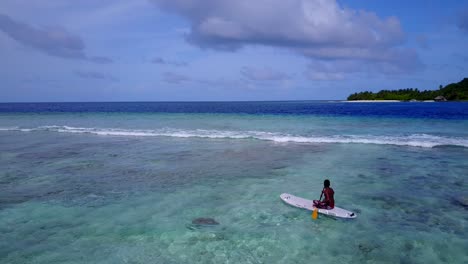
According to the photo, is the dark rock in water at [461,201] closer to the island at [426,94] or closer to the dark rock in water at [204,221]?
the dark rock in water at [204,221]

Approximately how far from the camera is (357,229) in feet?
31.1

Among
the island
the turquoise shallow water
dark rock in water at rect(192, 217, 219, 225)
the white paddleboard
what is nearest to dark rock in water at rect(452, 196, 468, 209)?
the turquoise shallow water

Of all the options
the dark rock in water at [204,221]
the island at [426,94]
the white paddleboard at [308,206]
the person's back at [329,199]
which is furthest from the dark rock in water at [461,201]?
the island at [426,94]

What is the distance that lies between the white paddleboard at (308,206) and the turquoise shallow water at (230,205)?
259 mm

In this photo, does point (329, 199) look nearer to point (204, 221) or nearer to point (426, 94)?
point (204, 221)

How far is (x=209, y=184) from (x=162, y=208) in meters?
3.34

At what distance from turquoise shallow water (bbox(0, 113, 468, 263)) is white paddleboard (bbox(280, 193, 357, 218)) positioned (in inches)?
10.2

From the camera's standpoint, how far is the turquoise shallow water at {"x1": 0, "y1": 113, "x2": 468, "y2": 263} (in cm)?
821

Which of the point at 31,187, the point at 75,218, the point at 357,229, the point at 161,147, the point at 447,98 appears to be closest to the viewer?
the point at 357,229

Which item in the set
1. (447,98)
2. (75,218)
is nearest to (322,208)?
(75,218)

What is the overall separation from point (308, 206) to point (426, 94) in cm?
16977

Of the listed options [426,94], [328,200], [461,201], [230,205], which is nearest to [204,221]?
[230,205]

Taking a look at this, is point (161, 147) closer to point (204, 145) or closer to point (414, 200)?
point (204, 145)

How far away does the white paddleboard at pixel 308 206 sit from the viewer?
10184mm
